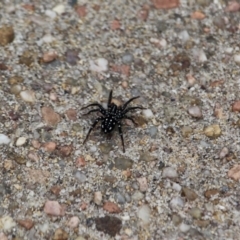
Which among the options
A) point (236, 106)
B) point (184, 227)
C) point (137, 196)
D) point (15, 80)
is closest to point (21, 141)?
point (15, 80)

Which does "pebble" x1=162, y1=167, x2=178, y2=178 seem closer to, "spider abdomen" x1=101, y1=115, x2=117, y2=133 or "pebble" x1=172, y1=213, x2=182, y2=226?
"pebble" x1=172, y1=213, x2=182, y2=226

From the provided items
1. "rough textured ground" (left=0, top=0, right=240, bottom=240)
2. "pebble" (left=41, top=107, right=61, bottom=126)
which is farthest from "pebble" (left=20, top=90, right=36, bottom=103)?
"pebble" (left=41, top=107, right=61, bottom=126)

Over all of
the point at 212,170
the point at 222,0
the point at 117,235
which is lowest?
the point at 117,235

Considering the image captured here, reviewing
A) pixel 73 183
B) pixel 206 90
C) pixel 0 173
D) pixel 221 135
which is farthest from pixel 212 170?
pixel 0 173

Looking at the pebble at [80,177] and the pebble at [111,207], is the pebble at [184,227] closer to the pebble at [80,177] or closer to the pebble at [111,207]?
the pebble at [111,207]

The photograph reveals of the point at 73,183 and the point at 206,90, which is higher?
the point at 206,90

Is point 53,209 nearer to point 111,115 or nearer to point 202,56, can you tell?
point 111,115

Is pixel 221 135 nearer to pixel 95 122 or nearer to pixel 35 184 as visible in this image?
pixel 95 122
